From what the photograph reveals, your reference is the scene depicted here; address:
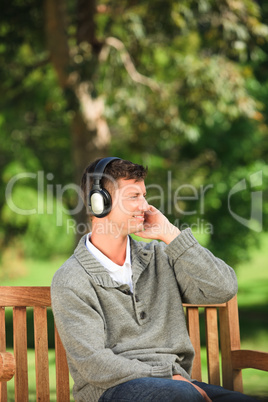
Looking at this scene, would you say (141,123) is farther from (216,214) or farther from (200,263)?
(200,263)

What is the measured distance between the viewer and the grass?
533 centimetres

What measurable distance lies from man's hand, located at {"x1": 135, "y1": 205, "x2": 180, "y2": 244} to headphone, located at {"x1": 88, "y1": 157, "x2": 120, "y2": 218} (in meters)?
0.20

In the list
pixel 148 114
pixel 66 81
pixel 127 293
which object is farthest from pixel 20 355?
pixel 148 114

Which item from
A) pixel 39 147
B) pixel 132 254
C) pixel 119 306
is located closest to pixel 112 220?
pixel 132 254

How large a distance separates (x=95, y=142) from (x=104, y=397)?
671 centimetres

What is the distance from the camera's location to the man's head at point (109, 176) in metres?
2.44

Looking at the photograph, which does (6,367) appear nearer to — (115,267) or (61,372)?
(61,372)

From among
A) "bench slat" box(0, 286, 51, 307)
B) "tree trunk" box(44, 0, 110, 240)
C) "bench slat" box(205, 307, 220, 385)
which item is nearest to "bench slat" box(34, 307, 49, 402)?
"bench slat" box(0, 286, 51, 307)

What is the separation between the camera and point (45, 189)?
12453 mm

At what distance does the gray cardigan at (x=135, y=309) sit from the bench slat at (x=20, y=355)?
1.10ft

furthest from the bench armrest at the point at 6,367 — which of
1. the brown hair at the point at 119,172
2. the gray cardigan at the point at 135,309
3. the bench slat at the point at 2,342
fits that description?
the brown hair at the point at 119,172

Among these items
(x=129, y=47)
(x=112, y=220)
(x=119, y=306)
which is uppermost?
(x=129, y=47)

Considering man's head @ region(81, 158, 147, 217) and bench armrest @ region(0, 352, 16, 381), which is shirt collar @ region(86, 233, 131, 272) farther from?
bench armrest @ region(0, 352, 16, 381)

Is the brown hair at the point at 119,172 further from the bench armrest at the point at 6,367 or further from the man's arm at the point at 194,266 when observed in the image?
the bench armrest at the point at 6,367
